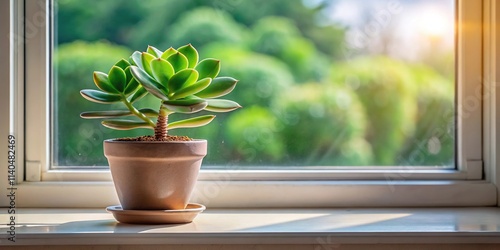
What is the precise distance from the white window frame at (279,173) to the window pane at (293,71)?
4cm

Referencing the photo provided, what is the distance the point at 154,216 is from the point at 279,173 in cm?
37

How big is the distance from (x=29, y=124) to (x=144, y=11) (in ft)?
1.15

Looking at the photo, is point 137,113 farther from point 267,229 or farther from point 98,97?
point 267,229

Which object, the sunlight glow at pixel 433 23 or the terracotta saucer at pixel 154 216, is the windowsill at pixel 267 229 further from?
the sunlight glow at pixel 433 23

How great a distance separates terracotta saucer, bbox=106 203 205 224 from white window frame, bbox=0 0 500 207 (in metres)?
0.20

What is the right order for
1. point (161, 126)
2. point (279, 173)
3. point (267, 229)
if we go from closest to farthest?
point (267, 229)
point (161, 126)
point (279, 173)

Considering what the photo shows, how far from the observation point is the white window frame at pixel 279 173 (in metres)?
1.49

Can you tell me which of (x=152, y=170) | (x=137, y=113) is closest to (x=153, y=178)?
(x=152, y=170)

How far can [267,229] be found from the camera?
4.00 ft

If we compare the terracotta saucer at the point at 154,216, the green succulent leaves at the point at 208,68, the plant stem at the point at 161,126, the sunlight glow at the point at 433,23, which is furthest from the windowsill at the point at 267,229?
the sunlight glow at the point at 433,23

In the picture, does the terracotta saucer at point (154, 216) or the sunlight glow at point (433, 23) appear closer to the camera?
the terracotta saucer at point (154, 216)

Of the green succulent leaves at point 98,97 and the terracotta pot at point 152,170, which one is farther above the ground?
the green succulent leaves at point 98,97

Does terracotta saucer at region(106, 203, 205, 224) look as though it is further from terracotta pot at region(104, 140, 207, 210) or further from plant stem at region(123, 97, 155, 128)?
plant stem at region(123, 97, 155, 128)

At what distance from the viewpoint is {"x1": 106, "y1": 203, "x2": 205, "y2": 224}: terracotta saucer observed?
127 cm
